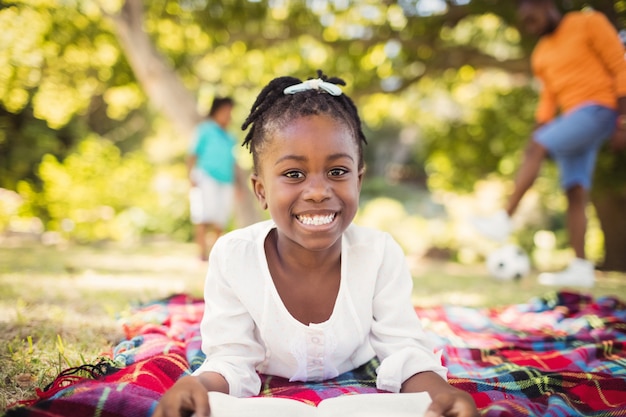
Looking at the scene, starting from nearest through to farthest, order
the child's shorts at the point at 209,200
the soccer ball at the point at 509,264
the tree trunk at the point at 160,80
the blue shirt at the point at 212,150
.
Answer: the soccer ball at the point at 509,264, the blue shirt at the point at 212,150, the child's shorts at the point at 209,200, the tree trunk at the point at 160,80

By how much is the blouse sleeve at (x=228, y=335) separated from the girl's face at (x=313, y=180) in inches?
10.7

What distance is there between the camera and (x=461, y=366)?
1.96 m

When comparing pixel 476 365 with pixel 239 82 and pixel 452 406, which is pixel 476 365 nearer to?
pixel 452 406

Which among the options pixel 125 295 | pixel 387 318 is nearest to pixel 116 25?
pixel 125 295

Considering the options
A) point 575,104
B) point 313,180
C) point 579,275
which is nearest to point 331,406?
point 313,180

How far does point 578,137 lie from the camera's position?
A: 3768 millimetres

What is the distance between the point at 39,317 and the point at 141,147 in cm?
1092

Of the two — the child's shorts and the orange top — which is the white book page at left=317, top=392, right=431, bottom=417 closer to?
the orange top

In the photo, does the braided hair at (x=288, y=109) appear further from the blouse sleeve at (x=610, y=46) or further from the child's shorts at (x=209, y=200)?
the child's shorts at (x=209, y=200)

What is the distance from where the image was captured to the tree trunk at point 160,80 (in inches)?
225

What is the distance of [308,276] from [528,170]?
2.83 m

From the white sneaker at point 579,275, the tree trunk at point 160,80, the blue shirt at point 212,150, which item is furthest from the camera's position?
the tree trunk at point 160,80

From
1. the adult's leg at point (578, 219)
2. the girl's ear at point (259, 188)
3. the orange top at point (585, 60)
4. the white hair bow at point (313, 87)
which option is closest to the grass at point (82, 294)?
the adult's leg at point (578, 219)

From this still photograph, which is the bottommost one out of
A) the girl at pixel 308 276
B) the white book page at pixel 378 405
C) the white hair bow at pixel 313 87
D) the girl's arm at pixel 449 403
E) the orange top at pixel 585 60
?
the white book page at pixel 378 405
